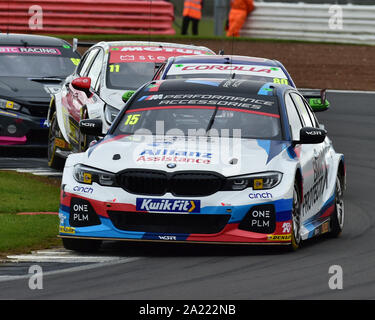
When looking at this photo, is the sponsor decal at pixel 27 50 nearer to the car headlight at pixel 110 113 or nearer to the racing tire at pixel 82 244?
A: the car headlight at pixel 110 113

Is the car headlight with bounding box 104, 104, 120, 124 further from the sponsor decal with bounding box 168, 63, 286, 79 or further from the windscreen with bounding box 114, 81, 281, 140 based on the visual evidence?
the windscreen with bounding box 114, 81, 281, 140

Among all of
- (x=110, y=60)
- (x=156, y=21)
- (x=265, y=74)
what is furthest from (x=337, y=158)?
(x=156, y=21)

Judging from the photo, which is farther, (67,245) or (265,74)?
(265,74)

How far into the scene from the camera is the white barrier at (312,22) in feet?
105

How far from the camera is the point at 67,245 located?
10.5 metres

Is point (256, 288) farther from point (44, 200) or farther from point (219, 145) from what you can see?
point (44, 200)

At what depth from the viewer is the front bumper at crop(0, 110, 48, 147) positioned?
58.2 feet

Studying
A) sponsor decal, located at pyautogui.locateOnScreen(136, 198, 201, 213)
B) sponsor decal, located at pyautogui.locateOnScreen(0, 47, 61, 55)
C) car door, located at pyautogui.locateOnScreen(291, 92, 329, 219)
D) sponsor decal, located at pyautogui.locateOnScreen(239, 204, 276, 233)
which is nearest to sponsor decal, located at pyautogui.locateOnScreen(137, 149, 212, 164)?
sponsor decal, located at pyautogui.locateOnScreen(136, 198, 201, 213)

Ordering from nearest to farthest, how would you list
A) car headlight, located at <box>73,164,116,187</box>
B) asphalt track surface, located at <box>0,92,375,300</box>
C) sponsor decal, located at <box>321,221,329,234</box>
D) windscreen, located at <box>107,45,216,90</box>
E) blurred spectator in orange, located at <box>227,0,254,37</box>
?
1. asphalt track surface, located at <box>0,92,375,300</box>
2. car headlight, located at <box>73,164,116,187</box>
3. sponsor decal, located at <box>321,221,329,234</box>
4. windscreen, located at <box>107,45,216,90</box>
5. blurred spectator in orange, located at <box>227,0,254,37</box>

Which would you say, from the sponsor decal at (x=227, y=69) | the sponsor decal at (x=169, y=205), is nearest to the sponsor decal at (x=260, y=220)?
the sponsor decal at (x=169, y=205)

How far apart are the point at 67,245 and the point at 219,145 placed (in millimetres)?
1468

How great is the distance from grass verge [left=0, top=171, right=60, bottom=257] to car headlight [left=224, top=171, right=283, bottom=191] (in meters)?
1.77

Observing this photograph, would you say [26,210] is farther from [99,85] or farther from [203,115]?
[99,85]

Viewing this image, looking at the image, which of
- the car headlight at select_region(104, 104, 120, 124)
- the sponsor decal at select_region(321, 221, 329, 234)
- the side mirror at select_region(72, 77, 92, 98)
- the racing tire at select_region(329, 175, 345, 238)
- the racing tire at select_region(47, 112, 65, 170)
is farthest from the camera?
the racing tire at select_region(47, 112, 65, 170)
